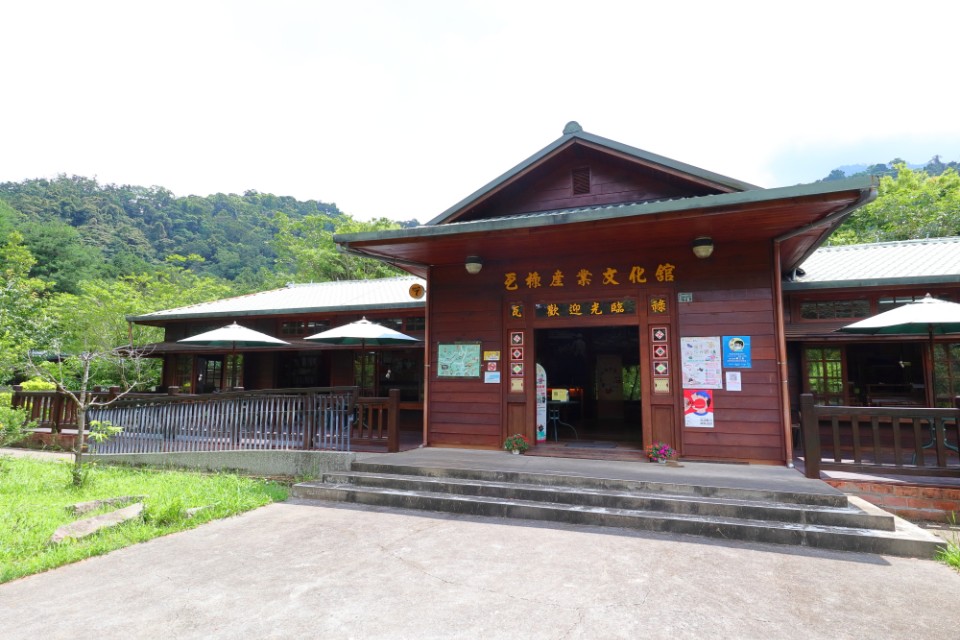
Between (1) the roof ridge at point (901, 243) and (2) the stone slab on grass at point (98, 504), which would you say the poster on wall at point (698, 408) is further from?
(1) the roof ridge at point (901, 243)

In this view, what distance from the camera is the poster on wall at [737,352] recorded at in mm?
6402

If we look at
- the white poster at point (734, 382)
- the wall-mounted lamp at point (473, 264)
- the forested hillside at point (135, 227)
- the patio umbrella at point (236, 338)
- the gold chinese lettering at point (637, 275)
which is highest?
the forested hillside at point (135, 227)

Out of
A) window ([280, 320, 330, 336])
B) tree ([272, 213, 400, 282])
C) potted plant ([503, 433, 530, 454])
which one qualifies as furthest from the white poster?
tree ([272, 213, 400, 282])

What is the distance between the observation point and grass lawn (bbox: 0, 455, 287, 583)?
14.3ft

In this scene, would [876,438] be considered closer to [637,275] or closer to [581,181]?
[637,275]

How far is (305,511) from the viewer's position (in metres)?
5.53

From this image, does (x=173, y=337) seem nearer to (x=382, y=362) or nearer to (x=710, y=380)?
(x=382, y=362)

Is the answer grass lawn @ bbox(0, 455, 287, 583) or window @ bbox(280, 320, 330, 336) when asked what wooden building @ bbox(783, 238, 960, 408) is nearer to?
grass lawn @ bbox(0, 455, 287, 583)

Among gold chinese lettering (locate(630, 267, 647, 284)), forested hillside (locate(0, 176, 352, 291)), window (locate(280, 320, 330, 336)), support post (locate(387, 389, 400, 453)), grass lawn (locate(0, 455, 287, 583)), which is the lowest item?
grass lawn (locate(0, 455, 287, 583))

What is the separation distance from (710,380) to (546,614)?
4471 millimetres

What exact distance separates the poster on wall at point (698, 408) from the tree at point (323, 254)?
70.7ft

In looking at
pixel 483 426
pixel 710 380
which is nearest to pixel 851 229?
pixel 710 380

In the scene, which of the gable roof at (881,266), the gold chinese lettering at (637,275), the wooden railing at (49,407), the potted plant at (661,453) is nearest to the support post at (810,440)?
the potted plant at (661,453)

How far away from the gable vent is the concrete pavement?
197 inches
